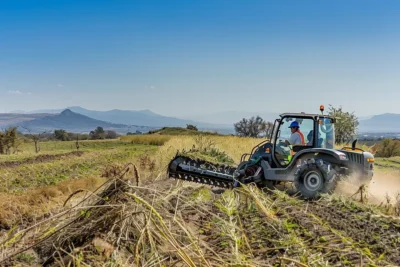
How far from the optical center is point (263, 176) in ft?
29.7

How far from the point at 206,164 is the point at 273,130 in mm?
1866

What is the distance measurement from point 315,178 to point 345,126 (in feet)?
63.9

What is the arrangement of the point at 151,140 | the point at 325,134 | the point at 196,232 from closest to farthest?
the point at 196,232, the point at 325,134, the point at 151,140

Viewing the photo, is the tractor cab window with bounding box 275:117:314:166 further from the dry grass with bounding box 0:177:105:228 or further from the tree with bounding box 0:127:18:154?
the tree with bounding box 0:127:18:154

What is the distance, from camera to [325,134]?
8930 mm

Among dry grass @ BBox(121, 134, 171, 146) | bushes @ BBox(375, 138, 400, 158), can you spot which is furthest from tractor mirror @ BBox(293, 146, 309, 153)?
dry grass @ BBox(121, 134, 171, 146)

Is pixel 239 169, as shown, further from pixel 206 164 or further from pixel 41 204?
pixel 41 204

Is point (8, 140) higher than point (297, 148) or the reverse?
the reverse

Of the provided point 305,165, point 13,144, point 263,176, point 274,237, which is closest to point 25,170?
point 263,176

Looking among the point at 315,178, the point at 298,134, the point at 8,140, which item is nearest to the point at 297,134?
the point at 298,134

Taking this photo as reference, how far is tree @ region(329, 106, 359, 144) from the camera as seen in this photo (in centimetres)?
2567

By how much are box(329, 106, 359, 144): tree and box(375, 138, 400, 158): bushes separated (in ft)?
14.1

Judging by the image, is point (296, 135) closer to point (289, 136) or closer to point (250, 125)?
point (289, 136)

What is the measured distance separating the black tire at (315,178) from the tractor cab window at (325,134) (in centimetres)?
64
